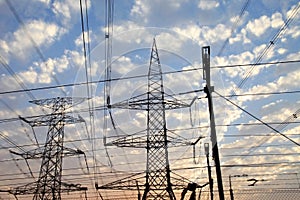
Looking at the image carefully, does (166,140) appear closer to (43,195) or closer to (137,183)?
(137,183)

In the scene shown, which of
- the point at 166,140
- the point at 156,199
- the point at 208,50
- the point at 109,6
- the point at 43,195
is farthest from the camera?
the point at 43,195

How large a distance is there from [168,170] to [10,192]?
66.1ft

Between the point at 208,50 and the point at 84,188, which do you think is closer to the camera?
the point at 208,50

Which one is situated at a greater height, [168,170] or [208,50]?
[208,50]

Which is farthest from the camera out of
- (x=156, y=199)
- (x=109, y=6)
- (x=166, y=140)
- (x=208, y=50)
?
(x=166, y=140)

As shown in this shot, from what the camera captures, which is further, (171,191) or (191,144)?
(191,144)

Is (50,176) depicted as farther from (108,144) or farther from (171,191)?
(171,191)

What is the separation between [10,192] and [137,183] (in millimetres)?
17378

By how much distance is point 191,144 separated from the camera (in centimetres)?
2903

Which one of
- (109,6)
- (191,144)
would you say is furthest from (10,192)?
(109,6)

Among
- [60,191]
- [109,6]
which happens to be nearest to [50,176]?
[60,191]

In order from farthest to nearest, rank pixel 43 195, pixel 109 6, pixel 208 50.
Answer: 1. pixel 43 195
2. pixel 208 50
3. pixel 109 6

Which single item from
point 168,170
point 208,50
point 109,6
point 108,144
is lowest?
point 168,170

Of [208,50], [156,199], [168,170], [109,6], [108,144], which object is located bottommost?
[156,199]
